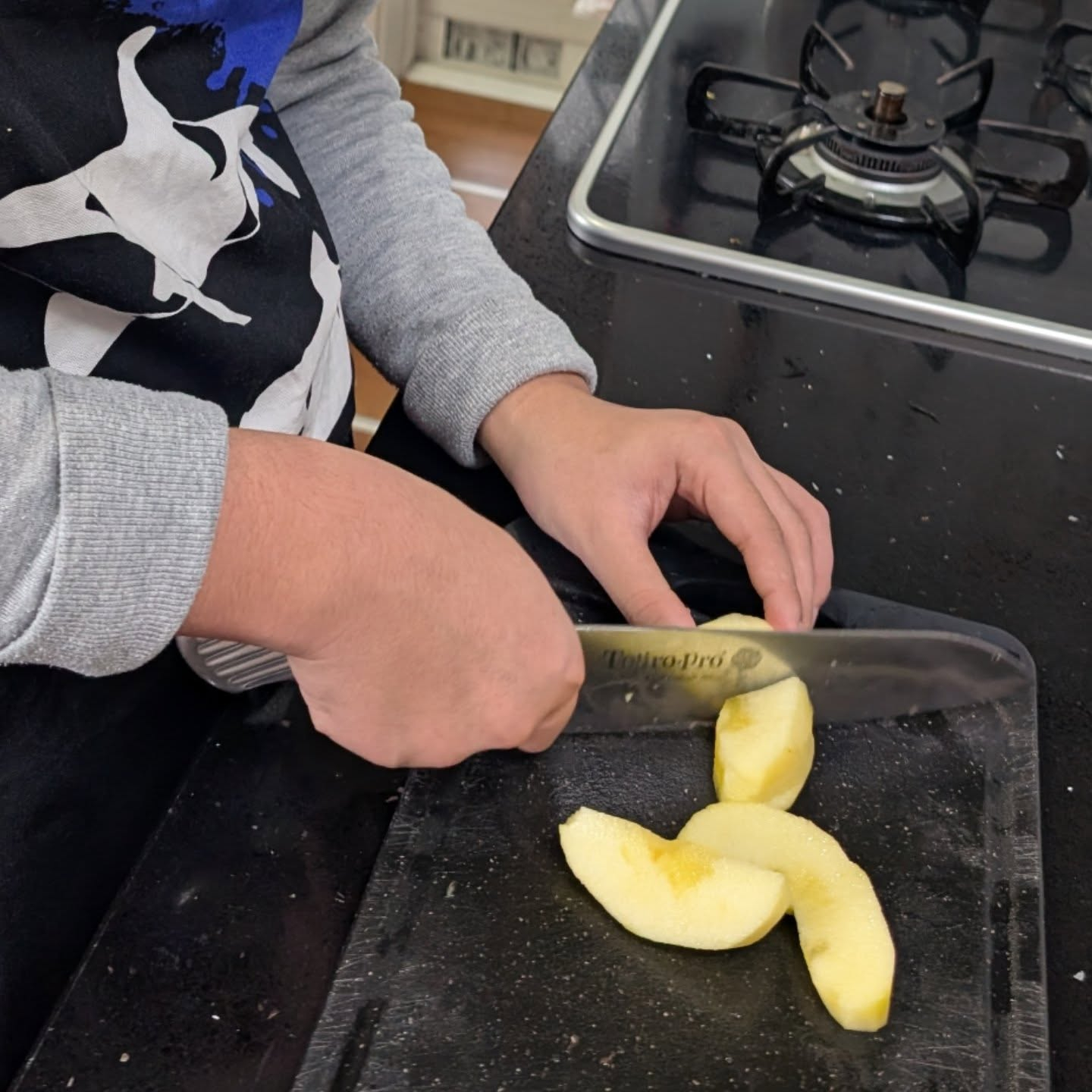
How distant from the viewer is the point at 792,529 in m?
0.63

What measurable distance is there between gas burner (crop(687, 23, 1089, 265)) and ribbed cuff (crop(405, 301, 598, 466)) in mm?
259

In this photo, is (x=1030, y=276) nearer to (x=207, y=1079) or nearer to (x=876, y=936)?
(x=876, y=936)

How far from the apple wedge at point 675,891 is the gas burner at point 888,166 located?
0.51 meters

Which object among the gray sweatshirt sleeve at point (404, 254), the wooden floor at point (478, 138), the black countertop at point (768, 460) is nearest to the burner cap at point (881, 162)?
the black countertop at point (768, 460)

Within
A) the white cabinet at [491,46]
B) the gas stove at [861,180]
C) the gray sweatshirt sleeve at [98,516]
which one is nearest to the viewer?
the gray sweatshirt sleeve at [98,516]

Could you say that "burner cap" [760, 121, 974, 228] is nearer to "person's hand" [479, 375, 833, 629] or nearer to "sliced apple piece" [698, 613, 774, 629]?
"person's hand" [479, 375, 833, 629]

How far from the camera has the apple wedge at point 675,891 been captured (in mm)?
497

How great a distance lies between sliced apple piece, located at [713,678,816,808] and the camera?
0.55m

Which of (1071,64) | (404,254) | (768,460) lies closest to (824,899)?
(768,460)

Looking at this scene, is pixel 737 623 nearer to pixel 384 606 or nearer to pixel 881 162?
pixel 384 606

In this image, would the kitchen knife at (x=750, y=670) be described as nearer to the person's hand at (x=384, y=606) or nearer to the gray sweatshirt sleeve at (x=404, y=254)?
the person's hand at (x=384, y=606)

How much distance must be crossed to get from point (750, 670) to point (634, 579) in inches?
2.8

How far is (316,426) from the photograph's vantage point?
2.28 feet

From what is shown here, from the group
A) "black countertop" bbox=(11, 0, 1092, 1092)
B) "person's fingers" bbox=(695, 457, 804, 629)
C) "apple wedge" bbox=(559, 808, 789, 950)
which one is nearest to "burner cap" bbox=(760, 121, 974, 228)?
"black countertop" bbox=(11, 0, 1092, 1092)
